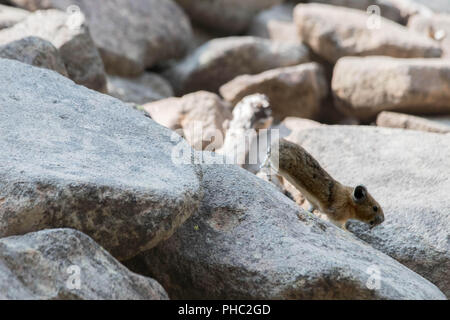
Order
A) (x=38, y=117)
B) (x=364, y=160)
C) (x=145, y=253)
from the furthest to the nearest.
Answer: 1. (x=364, y=160)
2. (x=38, y=117)
3. (x=145, y=253)

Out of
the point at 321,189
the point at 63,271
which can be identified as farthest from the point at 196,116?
the point at 63,271

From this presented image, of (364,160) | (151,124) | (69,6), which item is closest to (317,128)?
(364,160)

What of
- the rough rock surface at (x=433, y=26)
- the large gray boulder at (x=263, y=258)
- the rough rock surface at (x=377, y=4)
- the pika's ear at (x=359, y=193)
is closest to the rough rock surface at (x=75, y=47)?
the pika's ear at (x=359, y=193)

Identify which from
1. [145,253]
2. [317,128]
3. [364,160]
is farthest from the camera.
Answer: [317,128]

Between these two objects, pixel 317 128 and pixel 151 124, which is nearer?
pixel 151 124

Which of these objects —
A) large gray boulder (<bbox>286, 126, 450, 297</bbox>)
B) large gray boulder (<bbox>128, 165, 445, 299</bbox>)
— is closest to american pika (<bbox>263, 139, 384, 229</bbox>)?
large gray boulder (<bbox>286, 126, 450, 297</bbox>)

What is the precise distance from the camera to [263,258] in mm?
3629

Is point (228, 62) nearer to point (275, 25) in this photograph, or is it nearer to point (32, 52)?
point (275, 25)

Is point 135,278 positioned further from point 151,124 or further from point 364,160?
point 364,160

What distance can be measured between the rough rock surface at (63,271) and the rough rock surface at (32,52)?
10.9 feet

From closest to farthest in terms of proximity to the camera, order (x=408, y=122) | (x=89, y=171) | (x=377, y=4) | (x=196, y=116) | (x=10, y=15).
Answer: (x=89, y=171) → (x=196, y=116) → (x=10, y=15) → (x=408, y=122) → (x=377, y=4)

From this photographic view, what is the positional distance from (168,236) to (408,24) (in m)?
9.07

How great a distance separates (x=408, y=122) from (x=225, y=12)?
408cm

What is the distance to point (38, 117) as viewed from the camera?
4.14 metres
